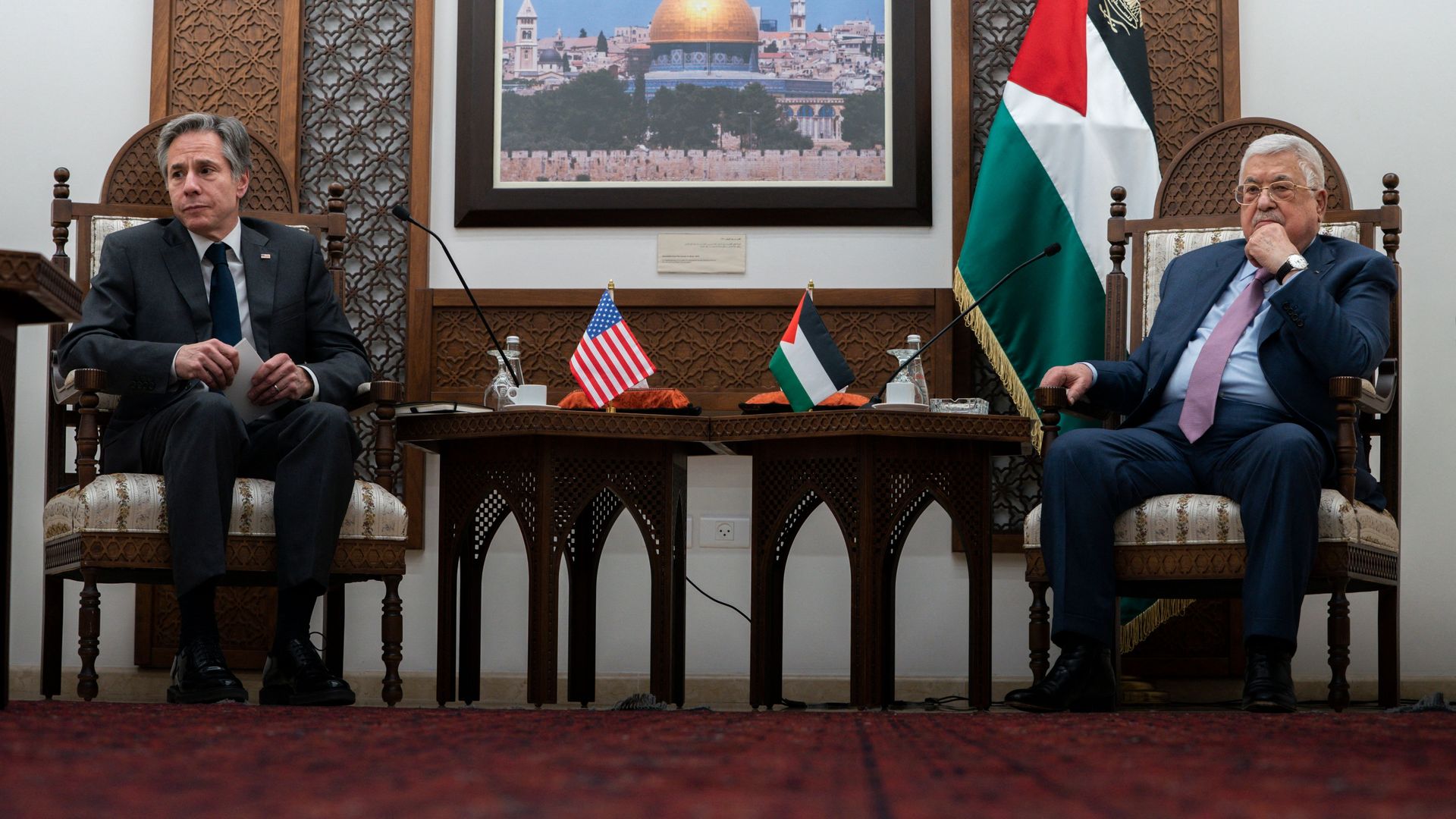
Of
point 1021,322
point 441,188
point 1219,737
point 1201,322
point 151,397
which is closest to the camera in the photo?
point 1219,737

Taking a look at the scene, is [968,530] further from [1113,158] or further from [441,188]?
[441,188]

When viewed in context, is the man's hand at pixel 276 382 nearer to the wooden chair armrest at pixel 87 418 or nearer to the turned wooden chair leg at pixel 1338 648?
the wooden chair armrest at pixel 87 418

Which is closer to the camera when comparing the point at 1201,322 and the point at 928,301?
the point at 1201,322

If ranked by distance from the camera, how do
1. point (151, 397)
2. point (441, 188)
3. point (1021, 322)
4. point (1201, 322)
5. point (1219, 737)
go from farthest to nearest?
point (441, 188)
point (1021, 322)
point (1201, 322)
point (151, 397)
point (1219, 737)

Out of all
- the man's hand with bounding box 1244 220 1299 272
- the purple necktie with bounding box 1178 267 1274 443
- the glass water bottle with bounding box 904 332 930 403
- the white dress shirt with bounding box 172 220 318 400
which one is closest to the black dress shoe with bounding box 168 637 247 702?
the white dress shirt with bounding box 172 220 318 400

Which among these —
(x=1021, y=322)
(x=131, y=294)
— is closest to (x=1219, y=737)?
(x=1021, y=322)

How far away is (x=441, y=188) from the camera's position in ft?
12.6

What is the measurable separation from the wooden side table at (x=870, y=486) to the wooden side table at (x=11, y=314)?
1365mm

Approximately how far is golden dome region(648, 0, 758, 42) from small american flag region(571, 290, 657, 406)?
41.9 inches

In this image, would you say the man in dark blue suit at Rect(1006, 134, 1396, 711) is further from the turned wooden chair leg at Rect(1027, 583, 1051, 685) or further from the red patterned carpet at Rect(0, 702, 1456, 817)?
the red patterned carpet at Rect(0, 702, 1456, 817)

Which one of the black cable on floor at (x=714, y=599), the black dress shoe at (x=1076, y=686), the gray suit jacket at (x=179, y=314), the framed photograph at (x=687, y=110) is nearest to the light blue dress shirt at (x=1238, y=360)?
the black dress shoe at (x=1076, y=686)

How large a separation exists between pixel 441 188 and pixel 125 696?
1.57m

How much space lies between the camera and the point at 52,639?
10.1 feet

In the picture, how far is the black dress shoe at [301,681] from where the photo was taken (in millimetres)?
2637
